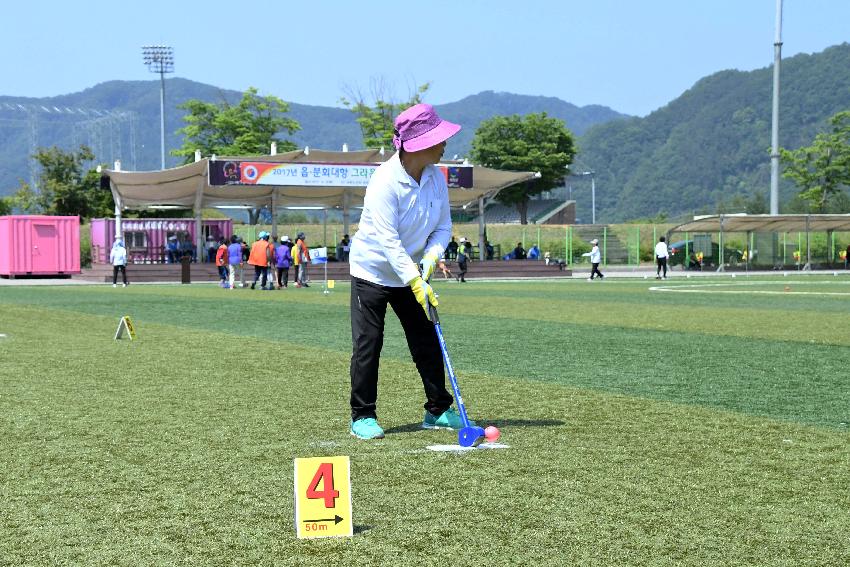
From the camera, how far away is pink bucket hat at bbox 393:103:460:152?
728 cm

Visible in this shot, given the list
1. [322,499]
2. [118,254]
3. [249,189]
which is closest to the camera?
[322,499]

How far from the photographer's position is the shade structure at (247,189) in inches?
2079

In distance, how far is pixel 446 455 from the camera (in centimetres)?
687

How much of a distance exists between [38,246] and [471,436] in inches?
1995

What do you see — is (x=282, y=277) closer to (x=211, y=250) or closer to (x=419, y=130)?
(x=211, y=250)

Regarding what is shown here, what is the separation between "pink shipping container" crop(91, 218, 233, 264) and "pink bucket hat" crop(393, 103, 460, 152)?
4943 cm

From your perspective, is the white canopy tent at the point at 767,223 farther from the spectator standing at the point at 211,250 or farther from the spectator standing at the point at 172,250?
the spectator standing at the point at 172,250

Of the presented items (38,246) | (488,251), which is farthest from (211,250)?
(488,251)

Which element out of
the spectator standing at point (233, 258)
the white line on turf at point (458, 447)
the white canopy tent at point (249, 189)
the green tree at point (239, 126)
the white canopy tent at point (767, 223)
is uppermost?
the green tree at point (239, 126)

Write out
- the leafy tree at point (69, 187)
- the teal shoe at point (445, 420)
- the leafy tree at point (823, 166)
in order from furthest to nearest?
the leafy tree at point (823, 166) < the leafy tree at point (69, 187) < the teal shoe at point (445, 420)

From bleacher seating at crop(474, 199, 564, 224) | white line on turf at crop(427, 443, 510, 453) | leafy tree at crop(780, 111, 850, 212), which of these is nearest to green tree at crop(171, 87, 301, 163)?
bleacher seating at crop(474, 199, 564, 224)

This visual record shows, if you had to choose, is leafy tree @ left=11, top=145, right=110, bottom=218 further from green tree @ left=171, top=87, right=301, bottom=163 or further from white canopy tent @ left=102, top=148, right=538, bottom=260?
Answer: white canopy tent @ left=102, top=148, right=538, bottom=260

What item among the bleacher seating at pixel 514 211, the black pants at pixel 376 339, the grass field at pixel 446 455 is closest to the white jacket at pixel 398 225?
the black pants at pixel 376 339

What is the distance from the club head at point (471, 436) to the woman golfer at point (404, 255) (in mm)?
676
